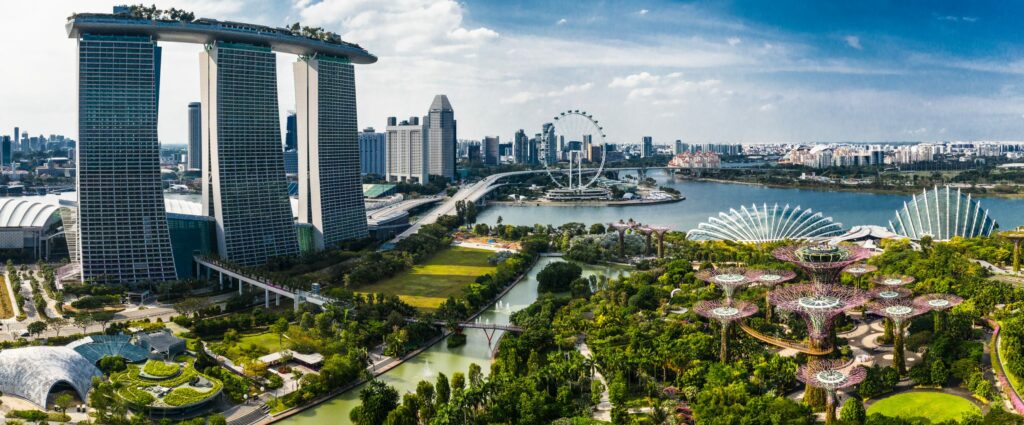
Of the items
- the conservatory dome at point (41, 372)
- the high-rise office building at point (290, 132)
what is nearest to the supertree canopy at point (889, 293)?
the conservatory dome at point (41, 372)

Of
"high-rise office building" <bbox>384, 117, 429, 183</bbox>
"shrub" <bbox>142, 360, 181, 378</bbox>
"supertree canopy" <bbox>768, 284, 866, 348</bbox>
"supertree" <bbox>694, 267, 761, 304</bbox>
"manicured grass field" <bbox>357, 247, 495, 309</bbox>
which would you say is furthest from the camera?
"high-rise office building" <bbox>384, 117, 429, 183</bbox>

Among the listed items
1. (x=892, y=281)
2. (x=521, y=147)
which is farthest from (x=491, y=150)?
(x=892, y=281)

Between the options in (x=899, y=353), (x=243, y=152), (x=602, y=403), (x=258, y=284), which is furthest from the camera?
(x=243, y=152)

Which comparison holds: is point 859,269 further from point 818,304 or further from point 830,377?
point 830,377

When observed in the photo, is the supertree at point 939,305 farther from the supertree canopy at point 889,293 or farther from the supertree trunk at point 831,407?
the supertree trunk at point 831,407

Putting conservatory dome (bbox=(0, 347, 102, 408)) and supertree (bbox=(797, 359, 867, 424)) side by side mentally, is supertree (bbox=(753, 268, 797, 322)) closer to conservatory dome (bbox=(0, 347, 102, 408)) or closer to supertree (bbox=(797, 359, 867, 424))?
supertree (bbox=(797, 359, 867, 424))

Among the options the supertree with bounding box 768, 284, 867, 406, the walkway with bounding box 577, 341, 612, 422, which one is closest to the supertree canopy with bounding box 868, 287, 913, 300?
the supertree with bounding box 768, 284, 867, 406
